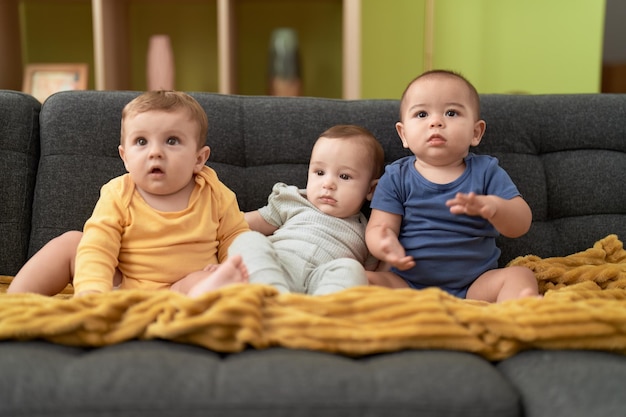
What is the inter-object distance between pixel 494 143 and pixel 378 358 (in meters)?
0.86

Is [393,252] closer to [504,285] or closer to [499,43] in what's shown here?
[504,285]

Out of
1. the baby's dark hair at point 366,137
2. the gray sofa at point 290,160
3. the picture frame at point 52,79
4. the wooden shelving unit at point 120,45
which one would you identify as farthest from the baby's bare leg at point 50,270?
the picture frame at point 52,79

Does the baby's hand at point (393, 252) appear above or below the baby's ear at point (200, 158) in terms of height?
below

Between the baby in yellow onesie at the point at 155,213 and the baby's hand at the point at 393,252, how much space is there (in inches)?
13.5

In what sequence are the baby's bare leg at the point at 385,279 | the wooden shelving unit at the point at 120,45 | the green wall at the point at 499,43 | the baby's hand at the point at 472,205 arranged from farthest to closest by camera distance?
the green wall at the point at 499,43 → the wooden shelving unit at the point at 120,45 → the baby's bare leg at the point at 385,279 → the baby's hand at the point at 472,205

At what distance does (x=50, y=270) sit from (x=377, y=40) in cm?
187

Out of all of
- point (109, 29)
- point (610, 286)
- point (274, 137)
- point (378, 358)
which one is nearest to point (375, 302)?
point (378, 358)

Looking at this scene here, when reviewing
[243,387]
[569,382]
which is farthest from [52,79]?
[569,382]

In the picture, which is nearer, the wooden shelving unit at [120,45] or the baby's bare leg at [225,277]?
the baby's bare leg at [225,277]

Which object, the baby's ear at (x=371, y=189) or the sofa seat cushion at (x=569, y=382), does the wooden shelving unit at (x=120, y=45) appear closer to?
the baby's ear at (x=371, y=189)

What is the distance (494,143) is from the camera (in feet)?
5.00

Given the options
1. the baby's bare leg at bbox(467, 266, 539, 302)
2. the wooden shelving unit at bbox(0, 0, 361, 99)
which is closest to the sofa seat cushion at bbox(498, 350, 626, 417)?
the baby's bare leg at bbox(467, 266, 539, 302)

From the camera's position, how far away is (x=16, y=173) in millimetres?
1412

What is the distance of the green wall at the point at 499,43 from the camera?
8.51 ft
